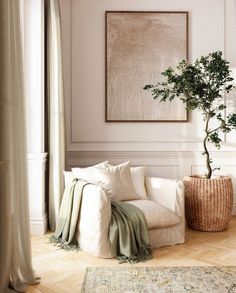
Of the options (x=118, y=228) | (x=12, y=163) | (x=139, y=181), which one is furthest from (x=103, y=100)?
(x=12, y=163)

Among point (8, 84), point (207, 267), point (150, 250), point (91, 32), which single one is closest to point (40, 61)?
point (91, 32)

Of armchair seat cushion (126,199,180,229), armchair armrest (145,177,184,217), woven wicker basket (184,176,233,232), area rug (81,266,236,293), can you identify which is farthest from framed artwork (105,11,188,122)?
area rug (81,266,236,293)

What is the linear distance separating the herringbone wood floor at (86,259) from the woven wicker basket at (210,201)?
20cm

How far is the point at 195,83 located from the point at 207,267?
192 centimetres

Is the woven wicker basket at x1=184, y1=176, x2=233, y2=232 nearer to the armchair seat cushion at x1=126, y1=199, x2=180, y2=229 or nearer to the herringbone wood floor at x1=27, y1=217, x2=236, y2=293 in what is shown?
the herringbone wood floor at x1=27, y1=217, x2=236, y2=293

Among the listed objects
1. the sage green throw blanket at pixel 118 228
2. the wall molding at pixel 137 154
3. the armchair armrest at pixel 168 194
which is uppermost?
the wall molding at pixel 137 154

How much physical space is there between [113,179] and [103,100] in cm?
130

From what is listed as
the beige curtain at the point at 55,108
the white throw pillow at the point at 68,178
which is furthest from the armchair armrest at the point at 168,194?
the beige curtain at the point at 55,108

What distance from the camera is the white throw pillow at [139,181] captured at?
11.6ft

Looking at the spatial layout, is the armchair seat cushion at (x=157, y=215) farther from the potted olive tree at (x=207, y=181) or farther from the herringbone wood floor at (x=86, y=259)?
the potted olive tree at (x=207, y=181)

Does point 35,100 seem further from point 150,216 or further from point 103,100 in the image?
point 150,216

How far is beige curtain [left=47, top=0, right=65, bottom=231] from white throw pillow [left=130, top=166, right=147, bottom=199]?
812mm

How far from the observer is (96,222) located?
2.84m

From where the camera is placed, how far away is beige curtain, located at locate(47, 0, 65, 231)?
141 inches
